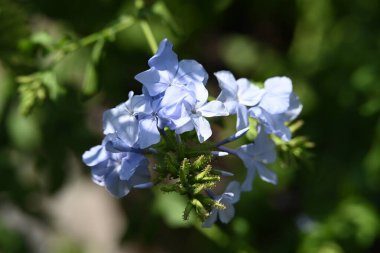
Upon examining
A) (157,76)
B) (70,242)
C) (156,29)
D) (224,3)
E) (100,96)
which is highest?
(157,76)

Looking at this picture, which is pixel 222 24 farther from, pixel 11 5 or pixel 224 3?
pixel 11 5

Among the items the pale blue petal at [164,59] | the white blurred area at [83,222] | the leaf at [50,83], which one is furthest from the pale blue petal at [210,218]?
the white blurred area at [83,222]

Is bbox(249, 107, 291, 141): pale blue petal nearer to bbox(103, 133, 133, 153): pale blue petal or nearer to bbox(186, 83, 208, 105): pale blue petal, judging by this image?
bbox(186, 83, 208, 105): pale blue petal

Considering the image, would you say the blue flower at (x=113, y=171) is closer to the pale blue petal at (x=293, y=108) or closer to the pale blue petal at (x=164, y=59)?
the pale blue petal at (x=164, y=59)

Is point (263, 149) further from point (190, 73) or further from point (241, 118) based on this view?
point (190, 73)

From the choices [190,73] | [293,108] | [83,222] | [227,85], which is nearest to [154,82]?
[190,73]

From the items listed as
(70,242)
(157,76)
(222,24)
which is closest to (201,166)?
(157,76)
